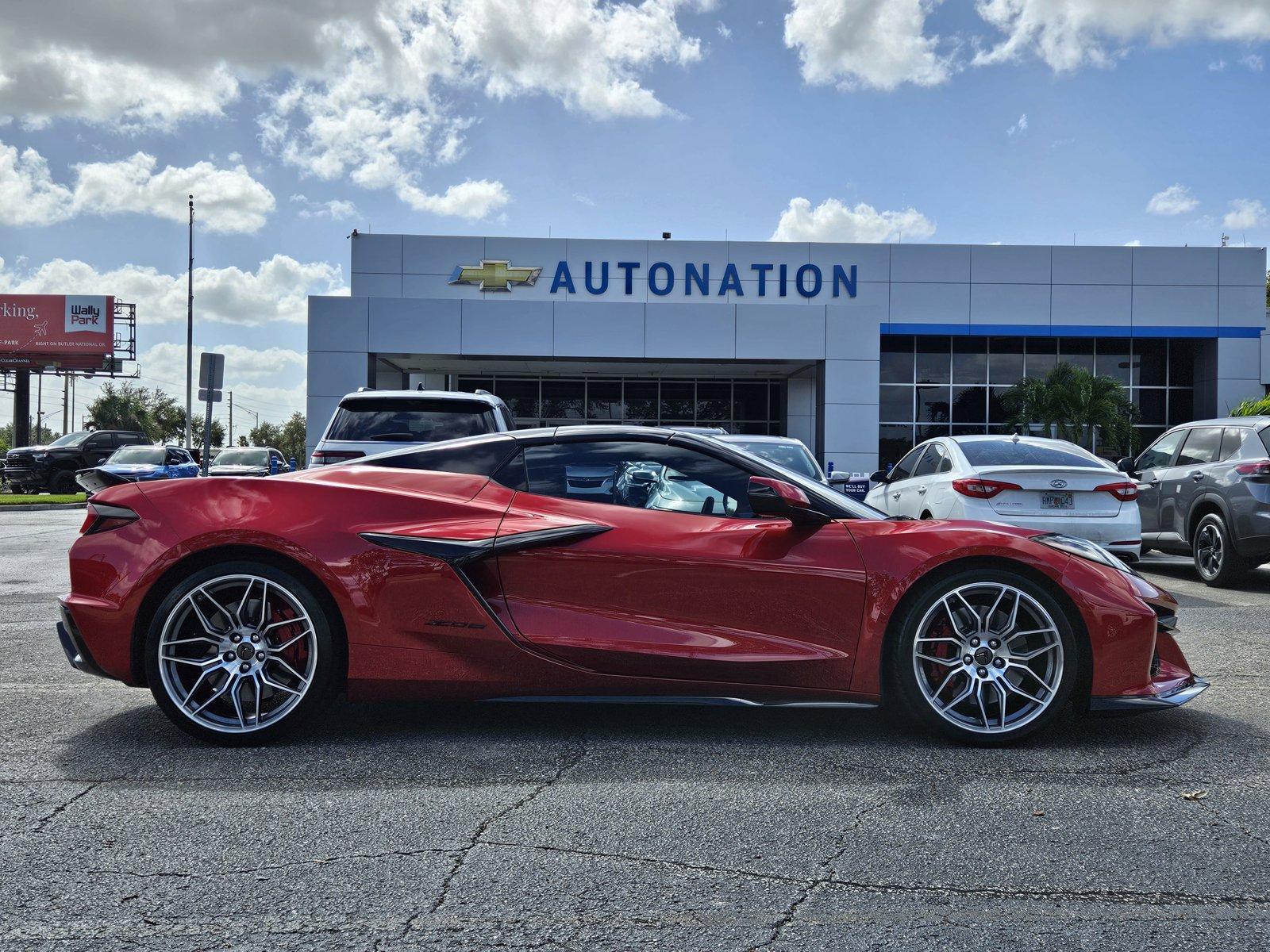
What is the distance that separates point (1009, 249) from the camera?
102 feet

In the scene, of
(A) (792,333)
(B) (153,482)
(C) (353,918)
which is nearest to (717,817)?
(C) (353,918)

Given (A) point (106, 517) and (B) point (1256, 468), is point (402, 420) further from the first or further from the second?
(B) point (1256, 468)

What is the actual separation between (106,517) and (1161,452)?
35.2 ft

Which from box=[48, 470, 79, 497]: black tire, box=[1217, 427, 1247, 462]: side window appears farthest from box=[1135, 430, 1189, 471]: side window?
box=[48, 470, 79, 497]: black tire

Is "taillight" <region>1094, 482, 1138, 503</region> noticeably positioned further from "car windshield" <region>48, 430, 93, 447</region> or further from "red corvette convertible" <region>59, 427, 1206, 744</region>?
"car windshield" <region>48, 430, 93, 447</region>

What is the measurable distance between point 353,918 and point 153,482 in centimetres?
251

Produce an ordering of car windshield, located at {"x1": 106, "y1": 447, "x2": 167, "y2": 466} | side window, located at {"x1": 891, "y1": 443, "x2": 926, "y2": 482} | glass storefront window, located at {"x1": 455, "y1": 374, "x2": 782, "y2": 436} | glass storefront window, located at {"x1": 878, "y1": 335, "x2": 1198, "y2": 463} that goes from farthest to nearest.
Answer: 1. glass storefront window, located at {"x1": 455, "y1": 374, "x2": 782, "y2": 436}
2. glass storefront window, located at {"x1": 878, "y1": 335, "x2": 1198, "y2": 463}
3. car windshield, located at {"x1": 106, "y1": 447, "x2": 167, "y2": 466}
4. side window, located at {"x1": 891, "y1": 443, "x2": 926, "y2": 482}

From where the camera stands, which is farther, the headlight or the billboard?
the billboard

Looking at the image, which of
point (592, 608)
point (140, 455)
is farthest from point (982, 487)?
point (140, 455)

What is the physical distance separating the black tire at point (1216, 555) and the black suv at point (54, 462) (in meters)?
27.9

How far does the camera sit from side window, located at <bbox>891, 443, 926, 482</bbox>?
35.0ft

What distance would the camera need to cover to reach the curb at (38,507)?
23.1 m

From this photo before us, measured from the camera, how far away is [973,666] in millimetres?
4113

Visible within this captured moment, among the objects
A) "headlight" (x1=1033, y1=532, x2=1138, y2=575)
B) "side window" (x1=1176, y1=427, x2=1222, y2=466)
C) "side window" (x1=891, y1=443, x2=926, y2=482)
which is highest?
"side window" (x1=1176, y1=427, x2=1222, y2=466)
